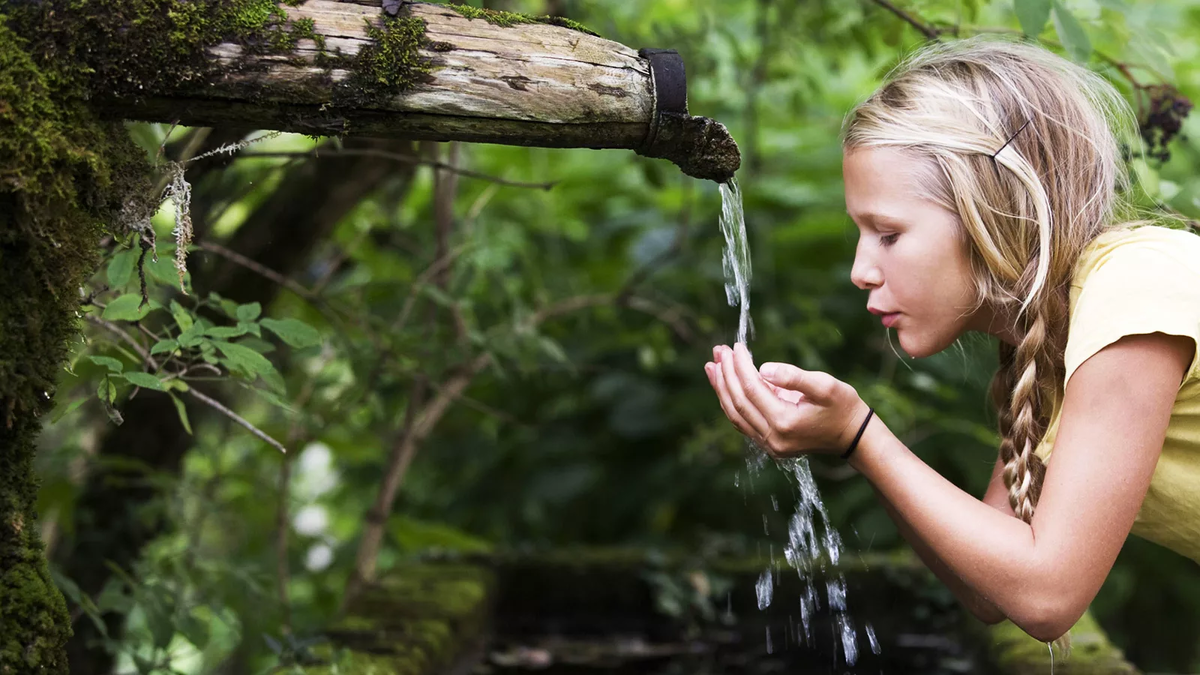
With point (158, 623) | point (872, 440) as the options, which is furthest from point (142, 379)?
point (872, 440)

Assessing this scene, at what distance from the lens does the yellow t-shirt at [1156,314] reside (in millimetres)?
1549

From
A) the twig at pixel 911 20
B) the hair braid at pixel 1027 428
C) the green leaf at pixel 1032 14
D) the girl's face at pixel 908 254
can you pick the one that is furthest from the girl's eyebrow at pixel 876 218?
the twig at pixel 911 20

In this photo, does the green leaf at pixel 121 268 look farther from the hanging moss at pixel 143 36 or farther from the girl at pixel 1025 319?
the girl at pixel 1025 319

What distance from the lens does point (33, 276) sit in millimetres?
1316

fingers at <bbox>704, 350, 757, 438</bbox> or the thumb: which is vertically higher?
the thumb

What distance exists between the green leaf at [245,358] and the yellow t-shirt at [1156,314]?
3.86 feet

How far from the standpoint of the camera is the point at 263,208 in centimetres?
315

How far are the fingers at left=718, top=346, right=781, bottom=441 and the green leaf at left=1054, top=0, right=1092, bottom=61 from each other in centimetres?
91

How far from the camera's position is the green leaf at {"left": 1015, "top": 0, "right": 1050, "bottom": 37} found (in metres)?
1.98

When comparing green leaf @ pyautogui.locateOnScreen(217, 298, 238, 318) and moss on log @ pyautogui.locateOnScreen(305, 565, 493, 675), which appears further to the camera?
moss on log @ pyautogui.locateOnScreen(305, 565, 493, 675)

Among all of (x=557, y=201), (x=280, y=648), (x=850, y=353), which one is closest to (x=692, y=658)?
(x=280, y=648)

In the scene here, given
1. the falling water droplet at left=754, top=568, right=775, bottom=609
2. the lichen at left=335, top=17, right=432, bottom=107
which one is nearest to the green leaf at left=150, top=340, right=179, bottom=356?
the lichen at left=335, top=17, right=432, bottom=107

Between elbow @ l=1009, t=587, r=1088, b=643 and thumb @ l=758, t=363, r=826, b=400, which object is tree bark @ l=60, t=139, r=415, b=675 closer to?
thumb @ l=758, t=363, r=826, b=400

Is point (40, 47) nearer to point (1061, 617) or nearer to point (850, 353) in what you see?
point (1061, 617)
